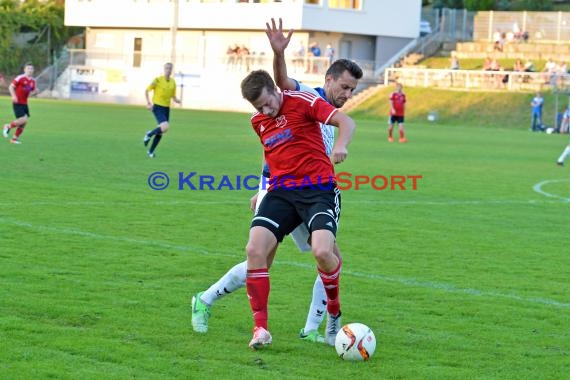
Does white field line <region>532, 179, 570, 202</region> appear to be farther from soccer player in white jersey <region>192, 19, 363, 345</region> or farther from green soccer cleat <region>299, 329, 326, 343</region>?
green soccer cleat <region>299, 329, 326, 343</region>

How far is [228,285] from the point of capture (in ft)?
24.6

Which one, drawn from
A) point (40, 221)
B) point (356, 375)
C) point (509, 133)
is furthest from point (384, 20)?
point (356, 375)

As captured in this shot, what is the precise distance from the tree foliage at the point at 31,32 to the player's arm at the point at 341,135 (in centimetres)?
6765

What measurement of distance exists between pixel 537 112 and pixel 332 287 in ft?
129

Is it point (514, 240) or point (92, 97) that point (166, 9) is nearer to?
point (92, 97)

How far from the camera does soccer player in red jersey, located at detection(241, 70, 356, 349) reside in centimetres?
700

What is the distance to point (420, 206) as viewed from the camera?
16078 mm

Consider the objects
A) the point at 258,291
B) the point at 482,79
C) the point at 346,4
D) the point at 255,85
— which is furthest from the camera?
the point at 346,4

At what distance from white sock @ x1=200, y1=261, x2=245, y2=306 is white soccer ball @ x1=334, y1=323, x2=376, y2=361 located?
0.89 meters

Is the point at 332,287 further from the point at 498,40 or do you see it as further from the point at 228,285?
the point at 498,40

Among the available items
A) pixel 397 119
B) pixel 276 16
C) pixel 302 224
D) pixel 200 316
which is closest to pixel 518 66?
pixel 276 16

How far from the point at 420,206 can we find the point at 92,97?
52.1 meters

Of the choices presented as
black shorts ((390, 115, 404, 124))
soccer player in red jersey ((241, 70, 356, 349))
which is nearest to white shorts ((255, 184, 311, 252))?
soccer player in red jersey ((241, 70, 356, 349))

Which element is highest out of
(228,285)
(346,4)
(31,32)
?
(346,4)
